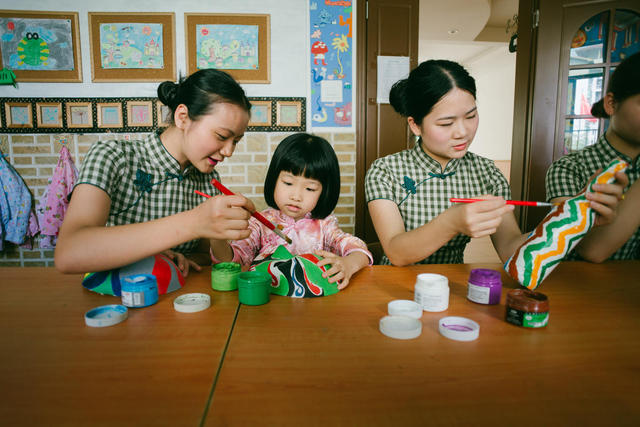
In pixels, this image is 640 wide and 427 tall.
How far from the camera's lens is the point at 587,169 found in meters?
1.50

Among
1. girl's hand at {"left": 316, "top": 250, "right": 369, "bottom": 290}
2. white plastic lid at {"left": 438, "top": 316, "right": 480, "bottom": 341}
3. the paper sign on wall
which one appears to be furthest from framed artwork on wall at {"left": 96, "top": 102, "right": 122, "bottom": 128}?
white plastic lid at {"left": 438, "top": 316, "right": 480, "bottom": 341}

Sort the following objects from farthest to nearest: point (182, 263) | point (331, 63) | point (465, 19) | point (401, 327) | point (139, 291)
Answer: point (465, 19) < point (331, 63) < point (182, 263) < point (139, 291) < point (401, 327)

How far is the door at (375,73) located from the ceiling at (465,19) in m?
2.13

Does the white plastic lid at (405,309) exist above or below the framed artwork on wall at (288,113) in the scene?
below

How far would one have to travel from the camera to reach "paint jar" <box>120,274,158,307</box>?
85 centimetres

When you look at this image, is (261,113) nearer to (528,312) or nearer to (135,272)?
(135,272)

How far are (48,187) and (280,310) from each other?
109 inches

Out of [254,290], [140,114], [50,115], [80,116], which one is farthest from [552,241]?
[50,115]

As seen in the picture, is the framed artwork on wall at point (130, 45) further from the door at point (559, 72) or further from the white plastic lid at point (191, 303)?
the door at point (559, 72)

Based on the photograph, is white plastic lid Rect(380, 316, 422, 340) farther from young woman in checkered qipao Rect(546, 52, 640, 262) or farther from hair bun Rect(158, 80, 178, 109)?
hair bun Rect(158, 80, 178, 109)

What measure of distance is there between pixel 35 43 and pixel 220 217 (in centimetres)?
285

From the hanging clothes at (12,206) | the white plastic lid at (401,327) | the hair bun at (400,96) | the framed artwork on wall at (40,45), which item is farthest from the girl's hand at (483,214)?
the hanging clothes at (12,206)

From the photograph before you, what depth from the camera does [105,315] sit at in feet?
2.64

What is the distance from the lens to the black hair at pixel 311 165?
142 cm
